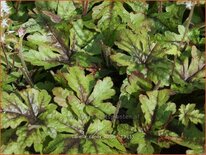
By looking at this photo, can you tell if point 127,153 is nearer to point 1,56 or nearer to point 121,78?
point 121,78

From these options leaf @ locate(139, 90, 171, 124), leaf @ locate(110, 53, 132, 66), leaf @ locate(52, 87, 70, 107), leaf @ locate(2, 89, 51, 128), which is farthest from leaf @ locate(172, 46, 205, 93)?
leaf @ locate(2, 89, 51, 128)

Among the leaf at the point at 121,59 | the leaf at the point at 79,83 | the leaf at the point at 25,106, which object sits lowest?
the leaf at the point at 25,106

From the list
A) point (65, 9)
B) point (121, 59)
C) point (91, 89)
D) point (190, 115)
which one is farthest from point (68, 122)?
point (65, 9)

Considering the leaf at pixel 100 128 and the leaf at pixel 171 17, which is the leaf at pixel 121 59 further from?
the leaf at pixel 171 17

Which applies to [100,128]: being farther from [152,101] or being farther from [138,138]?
[152,101]

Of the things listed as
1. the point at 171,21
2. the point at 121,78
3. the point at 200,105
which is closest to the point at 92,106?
the point at 121,78

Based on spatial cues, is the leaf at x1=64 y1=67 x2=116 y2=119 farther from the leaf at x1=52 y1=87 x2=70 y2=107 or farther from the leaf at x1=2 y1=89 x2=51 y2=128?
the leaf at x1=2 y1=89 x2=51 y2=128

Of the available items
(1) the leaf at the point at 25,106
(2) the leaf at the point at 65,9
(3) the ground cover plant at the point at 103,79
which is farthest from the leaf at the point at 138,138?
(2) the leaf at the point at 65,9
